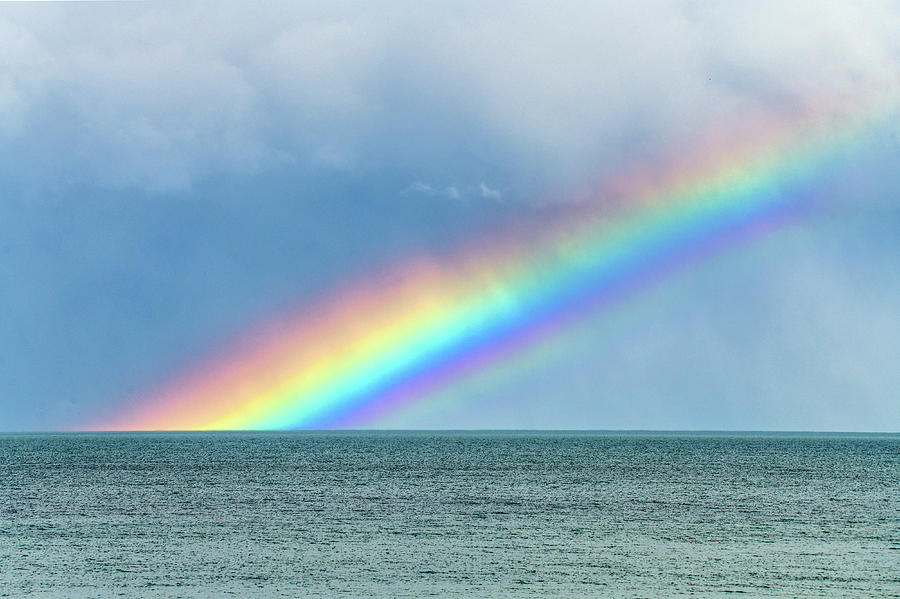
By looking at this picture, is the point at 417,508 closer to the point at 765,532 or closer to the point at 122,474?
the point at 765,532

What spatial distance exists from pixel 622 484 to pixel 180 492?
127ft

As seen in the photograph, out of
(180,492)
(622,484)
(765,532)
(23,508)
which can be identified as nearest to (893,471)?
(622,484)

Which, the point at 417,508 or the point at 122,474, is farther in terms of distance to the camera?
the point at 122,474

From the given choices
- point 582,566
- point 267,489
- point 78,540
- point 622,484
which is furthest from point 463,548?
point 622,484

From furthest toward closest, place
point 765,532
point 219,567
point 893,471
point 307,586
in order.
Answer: point 893,471 < point 765,532 < point 219,567 < point 307,586

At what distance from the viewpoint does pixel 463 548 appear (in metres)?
49.7

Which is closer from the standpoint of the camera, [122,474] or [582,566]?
[582,566]

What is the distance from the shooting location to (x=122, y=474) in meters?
110

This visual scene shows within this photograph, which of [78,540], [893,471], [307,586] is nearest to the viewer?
[307,586]

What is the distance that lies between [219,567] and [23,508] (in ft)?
95.6

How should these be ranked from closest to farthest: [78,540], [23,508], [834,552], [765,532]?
[834,552] → [78,540] → [765,532] → [23,508]

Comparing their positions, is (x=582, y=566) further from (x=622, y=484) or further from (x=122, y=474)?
(x=122, y=474)

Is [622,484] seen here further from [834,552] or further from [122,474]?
[122,474]

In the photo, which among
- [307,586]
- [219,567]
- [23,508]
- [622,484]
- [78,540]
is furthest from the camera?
[622,484]
